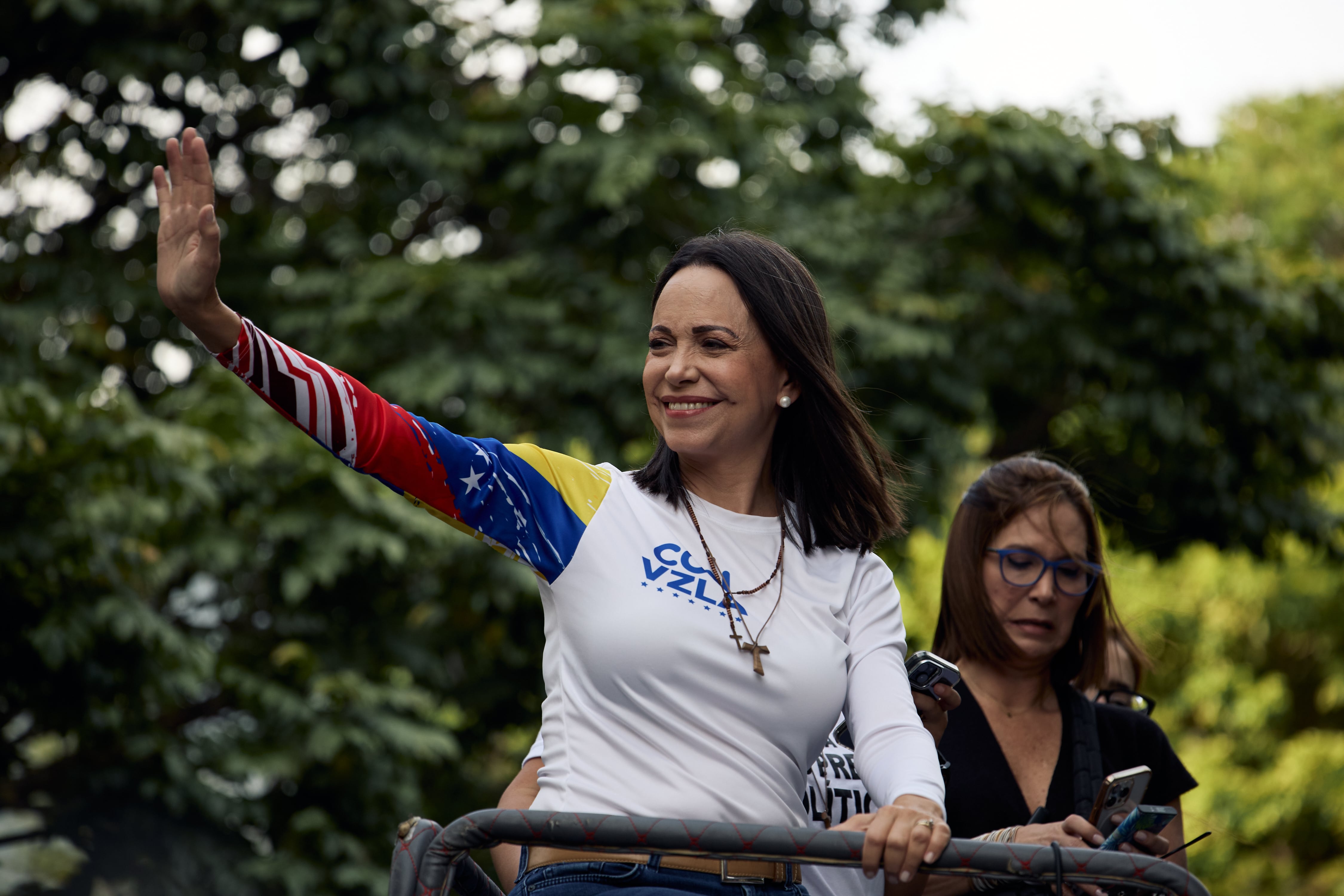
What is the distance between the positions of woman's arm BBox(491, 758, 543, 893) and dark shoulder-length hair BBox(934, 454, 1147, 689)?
1.27 meters

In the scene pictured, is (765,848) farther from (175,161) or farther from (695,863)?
(175,161)

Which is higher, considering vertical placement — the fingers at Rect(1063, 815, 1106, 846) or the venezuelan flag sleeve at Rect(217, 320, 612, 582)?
the venezuelan flag sleeve at Rect(217, 320, 612, 582)

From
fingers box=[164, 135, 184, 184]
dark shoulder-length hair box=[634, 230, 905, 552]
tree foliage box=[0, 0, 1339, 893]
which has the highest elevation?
dark shoulder-length hair box=[634, 230, 905, 552]

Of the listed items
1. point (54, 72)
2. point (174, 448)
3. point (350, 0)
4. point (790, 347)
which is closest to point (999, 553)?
point (790, 347)

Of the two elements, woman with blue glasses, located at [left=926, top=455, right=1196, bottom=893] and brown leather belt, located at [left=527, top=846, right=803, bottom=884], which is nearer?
brown leather belt, located at [left=527, top=846, right=803, bottom=884]

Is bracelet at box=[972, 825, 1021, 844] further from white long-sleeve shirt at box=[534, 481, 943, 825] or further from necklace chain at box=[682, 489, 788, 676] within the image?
necklace chain at box=[682, 489, 788, 676]

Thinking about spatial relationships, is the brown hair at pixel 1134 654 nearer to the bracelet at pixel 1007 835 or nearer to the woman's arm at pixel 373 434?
the bracelet at pixel 1007 835

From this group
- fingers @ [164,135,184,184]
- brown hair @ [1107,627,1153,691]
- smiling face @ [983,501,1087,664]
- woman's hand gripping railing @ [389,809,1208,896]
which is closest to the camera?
woman's hand gripping railing @ [389,809,1208,896]

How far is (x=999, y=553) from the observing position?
10.5 ft

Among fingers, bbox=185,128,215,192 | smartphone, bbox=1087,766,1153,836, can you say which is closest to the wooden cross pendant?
smartphone, bbox=1087,766,1153,836

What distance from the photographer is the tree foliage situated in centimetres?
560

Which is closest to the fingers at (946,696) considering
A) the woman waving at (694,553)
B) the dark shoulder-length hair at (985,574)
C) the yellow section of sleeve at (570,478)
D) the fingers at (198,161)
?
the woman waving at (694,553)

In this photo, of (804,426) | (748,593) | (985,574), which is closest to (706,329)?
(804,426)

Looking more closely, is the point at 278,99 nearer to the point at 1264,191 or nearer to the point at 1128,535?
the point at 1128,535
